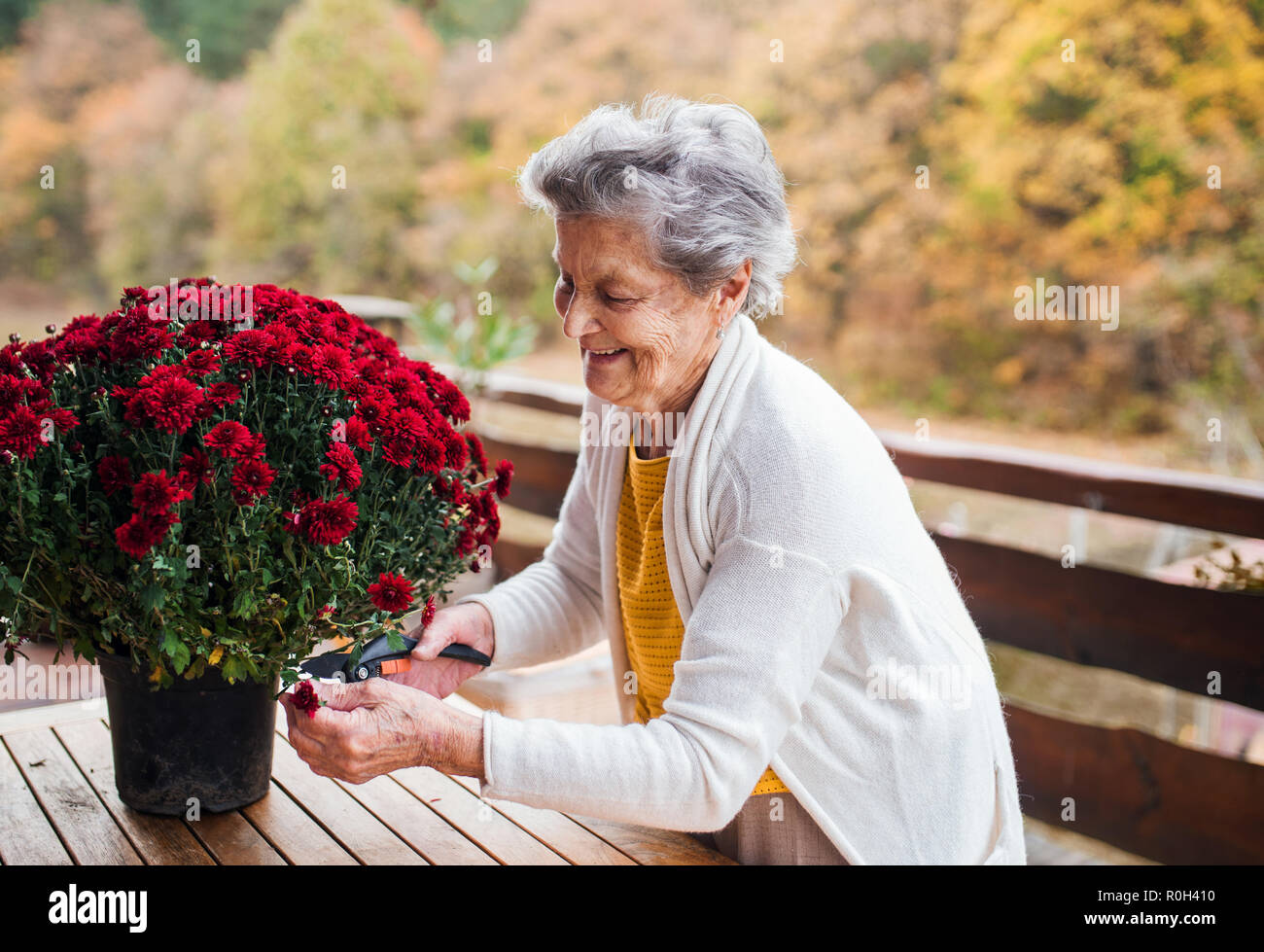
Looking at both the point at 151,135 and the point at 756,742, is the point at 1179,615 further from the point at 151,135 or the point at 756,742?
the point at 151,135

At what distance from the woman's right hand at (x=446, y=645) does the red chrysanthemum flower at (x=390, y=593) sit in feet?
0.80

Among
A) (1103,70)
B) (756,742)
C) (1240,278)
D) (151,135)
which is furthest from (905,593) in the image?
(151,135)

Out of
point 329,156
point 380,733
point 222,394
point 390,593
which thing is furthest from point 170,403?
point 329,156

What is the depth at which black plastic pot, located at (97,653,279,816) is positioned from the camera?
117cm

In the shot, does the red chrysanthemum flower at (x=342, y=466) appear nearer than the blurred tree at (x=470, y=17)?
Yes

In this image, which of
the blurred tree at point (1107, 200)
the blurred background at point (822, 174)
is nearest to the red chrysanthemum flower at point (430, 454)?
the blurred background at point (822, 174)

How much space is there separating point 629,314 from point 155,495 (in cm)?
54

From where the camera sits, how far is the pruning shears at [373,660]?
1146 mm

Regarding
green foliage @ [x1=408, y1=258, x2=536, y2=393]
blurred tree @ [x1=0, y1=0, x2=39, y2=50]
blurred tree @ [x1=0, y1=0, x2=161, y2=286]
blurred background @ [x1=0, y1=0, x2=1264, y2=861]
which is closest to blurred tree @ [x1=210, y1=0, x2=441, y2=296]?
blurred background @ [x1=0, y1=0, x2=1264, y2=861]

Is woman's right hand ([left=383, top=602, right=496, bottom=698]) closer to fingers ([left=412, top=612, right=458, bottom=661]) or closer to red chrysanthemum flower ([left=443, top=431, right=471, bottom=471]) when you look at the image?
fingers ([left=412, top=612, right=458, bottom=661])

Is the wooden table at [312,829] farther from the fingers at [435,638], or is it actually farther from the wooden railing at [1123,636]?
the wooden railing at [1123,636]

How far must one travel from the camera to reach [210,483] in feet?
3.26

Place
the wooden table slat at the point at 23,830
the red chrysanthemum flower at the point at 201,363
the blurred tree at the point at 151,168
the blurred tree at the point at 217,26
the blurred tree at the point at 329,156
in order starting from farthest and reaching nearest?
the blurred tree at the point at 329,156 → the blurred tree at the point at 217,26 → the blurred tree at the point at 151,168 → the wooden table slat at the point at 23,830 → the red chrysanthemum flower at the point at 201,363

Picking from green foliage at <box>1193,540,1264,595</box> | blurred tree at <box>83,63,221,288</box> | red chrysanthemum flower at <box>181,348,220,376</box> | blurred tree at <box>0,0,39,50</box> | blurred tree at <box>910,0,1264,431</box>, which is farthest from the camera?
blurred tree at <box>83,63,221,288</box>
